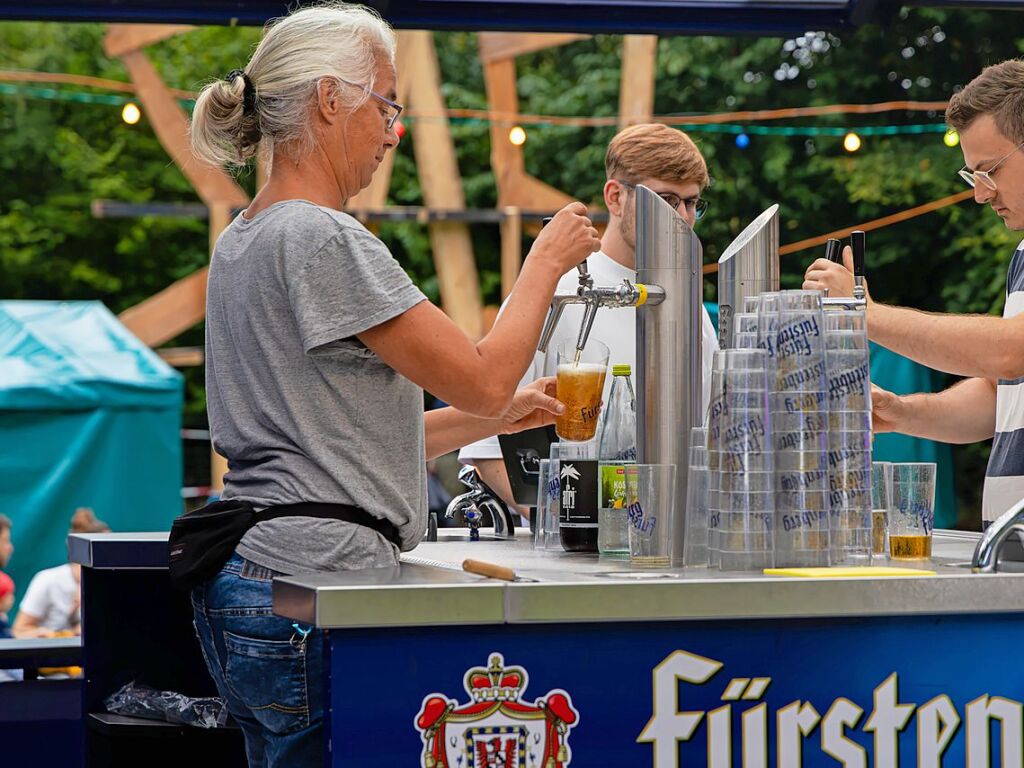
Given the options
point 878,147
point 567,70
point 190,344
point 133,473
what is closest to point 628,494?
point 133,473

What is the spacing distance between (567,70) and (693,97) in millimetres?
2442

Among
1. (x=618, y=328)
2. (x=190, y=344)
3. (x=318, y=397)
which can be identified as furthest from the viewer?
(x=190, y=344)

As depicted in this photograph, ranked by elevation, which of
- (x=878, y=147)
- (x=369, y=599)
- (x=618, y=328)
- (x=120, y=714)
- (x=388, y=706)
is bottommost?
(x=120, y=714)

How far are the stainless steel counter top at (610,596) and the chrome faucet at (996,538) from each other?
0.06 meters

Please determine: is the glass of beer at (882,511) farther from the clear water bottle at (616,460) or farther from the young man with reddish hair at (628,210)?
the young man with reddish hair at (628,210)

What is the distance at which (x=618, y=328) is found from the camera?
3.31 metres

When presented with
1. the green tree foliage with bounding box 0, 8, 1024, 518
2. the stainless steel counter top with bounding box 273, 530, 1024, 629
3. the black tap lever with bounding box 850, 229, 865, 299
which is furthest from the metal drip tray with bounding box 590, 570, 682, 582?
the green tree foliage with bounding box 0, 8, 1024, 518

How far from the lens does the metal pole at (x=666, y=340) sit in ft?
7.30

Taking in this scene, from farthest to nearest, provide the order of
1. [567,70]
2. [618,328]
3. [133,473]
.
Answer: [567,70], [133,473], [618,328]

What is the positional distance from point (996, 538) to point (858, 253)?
0.52 meters

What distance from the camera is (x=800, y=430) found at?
2.01 meters

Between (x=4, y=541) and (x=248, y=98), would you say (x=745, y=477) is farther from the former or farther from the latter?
(x=4, y=541)

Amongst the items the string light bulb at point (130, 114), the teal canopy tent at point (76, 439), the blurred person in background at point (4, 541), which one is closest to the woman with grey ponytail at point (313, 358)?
the blurred person in background at point (4, 541)

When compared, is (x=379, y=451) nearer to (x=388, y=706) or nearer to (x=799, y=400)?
(x=388, y=706)
